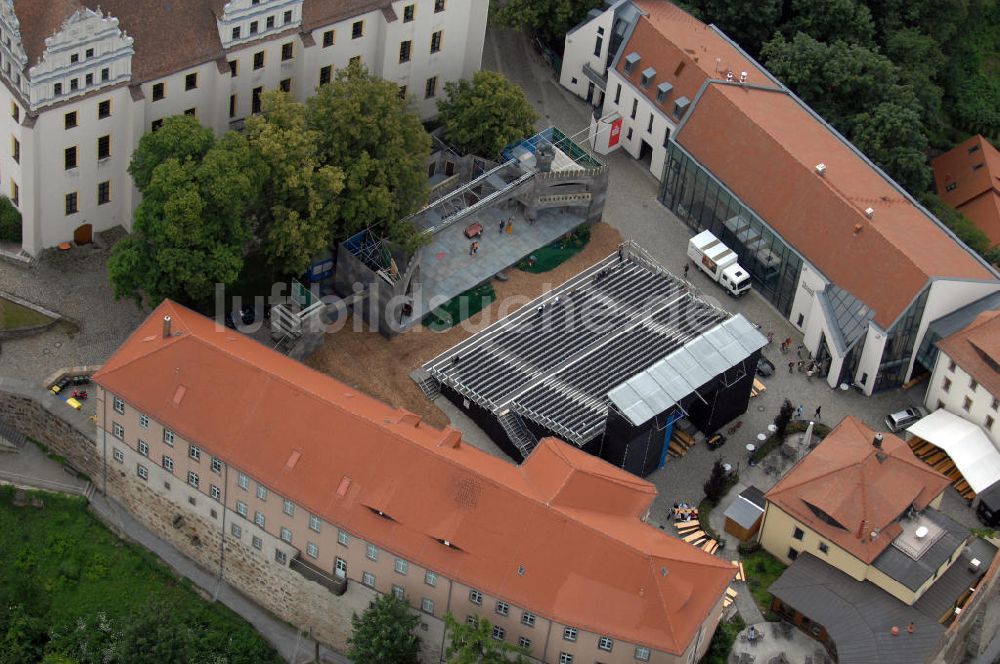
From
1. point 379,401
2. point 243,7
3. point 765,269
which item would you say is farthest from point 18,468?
point 765,269

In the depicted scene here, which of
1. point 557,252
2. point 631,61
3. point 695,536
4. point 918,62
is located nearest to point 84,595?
point 695,536

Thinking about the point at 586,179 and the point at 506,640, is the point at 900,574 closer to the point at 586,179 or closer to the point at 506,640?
the point at 506,640

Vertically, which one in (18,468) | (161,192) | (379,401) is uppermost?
(161,192)

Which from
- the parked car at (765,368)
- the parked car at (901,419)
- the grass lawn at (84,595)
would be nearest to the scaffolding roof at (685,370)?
the parked car at (765,368)

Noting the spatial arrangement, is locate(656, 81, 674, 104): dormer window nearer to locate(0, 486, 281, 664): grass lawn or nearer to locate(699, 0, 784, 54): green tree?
locate(699, 0, 784, 54): green tree

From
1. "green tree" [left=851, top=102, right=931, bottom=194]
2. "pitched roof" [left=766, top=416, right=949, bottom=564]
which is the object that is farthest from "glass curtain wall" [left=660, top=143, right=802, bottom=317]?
"pitched roof" [left=766, top=416, right=949, bottom=564]
